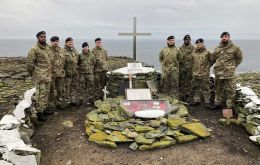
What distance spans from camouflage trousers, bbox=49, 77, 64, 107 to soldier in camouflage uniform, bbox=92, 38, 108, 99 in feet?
5.40

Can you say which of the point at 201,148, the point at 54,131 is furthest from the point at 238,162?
the point at 54,131

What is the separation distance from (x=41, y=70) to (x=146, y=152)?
15.5 feet

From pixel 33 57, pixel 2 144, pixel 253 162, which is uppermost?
pixel 33 57

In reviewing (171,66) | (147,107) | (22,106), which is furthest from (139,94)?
(22,106)

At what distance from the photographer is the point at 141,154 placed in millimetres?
8555

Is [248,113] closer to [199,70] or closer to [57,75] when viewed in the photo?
[199,70]

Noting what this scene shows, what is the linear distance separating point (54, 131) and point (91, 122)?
3.72 ft

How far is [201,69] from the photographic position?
41.9 feet

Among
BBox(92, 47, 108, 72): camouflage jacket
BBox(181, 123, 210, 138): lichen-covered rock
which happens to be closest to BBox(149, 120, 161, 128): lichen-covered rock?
BBox(181, 123, 210, 138): lichen-covered rock

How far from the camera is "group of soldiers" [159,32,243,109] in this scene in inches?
471

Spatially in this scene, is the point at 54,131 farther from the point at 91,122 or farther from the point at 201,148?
the point at 201,148

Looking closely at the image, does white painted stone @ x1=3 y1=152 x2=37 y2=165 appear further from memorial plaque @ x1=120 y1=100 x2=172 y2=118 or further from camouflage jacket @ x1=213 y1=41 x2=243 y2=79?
camouflage jacket @ x1=213 y1=41 x2=243 y2=79

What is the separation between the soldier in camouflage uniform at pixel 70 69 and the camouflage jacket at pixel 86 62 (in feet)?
0.77

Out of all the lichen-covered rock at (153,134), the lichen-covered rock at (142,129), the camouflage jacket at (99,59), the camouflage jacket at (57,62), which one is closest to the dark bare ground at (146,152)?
the lichen-covered rock at (153,134)
